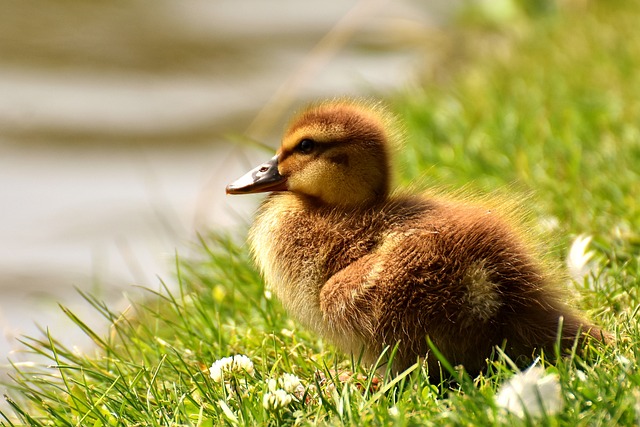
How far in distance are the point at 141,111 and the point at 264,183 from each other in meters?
4.95

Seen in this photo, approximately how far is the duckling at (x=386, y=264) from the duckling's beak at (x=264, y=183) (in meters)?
0.01

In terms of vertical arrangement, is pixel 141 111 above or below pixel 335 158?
above

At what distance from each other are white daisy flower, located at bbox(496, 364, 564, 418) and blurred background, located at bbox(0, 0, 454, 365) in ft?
6.63

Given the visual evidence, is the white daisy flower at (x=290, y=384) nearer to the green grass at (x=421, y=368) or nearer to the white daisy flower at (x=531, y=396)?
the green grass at (x=421, y=368)

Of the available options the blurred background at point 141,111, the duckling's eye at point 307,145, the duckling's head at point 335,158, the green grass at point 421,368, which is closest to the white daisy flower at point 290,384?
the green grass at point 421,368

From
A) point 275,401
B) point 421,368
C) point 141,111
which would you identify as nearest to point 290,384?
point 275,401

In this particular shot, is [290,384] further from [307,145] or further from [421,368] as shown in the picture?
[307,145]

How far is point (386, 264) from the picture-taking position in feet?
10.2

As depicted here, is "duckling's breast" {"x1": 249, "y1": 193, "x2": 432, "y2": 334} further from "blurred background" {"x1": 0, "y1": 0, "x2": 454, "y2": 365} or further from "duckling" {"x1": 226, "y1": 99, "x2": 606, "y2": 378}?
"blurred background" {"x1": 0, "y1": 0, "x2": 454, "y2": 365}

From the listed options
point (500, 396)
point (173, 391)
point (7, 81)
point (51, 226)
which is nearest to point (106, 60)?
point (7, 81)

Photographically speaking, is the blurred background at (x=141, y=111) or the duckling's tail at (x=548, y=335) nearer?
the duckling's tail at (x=548, y=335)

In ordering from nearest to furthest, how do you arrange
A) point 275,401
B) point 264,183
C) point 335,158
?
point 275,401, point 335,158, point 264,183

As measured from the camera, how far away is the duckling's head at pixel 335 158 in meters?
3.34

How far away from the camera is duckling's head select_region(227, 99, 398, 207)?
334cm
